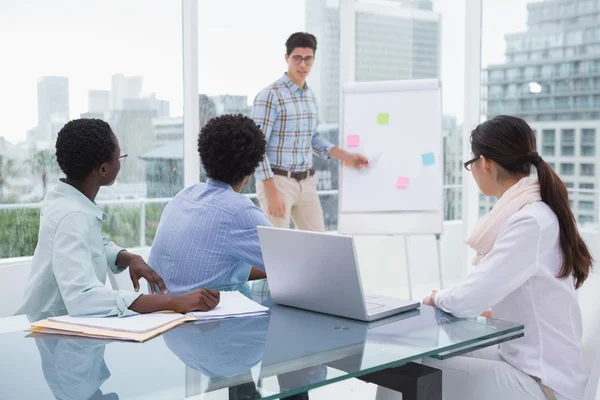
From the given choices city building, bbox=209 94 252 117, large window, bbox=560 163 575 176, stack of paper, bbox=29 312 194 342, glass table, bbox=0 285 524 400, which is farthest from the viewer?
large window, bbox=560 163 575 176

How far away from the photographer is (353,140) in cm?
416

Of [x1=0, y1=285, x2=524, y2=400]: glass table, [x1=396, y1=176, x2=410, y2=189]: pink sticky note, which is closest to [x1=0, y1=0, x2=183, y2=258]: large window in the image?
[x1=396, y1=176, x2=410, y2=189]: pink sticky note

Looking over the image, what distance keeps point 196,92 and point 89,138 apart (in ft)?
8.47

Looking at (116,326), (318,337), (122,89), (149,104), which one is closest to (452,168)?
(149,104)

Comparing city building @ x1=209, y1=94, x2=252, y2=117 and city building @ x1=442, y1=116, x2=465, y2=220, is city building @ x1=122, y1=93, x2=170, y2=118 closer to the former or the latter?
city building @ x1=209, y1=94, x2=252, y2=117

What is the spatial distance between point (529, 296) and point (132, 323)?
3.28 ft

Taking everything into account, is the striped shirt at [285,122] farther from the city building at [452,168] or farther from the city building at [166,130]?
the city building at [452,168]

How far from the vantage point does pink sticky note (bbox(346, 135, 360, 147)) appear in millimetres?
4152

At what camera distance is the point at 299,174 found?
404 centimetres

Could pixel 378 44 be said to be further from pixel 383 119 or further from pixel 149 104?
pixel 149 104

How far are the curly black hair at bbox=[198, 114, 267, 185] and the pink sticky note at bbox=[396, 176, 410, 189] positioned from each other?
209 cm

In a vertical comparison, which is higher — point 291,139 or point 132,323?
point 291,139

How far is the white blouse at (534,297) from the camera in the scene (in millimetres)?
1702

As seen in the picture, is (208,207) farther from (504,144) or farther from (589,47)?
(589,47)
